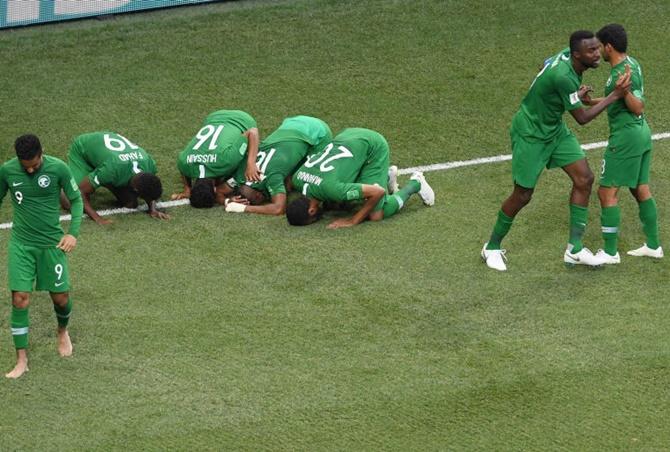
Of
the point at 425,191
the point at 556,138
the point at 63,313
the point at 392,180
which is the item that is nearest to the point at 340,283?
the point at 425,191

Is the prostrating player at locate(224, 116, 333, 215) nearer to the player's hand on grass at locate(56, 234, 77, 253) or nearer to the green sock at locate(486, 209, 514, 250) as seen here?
the green sock at locate(486, 209, 514, 250)

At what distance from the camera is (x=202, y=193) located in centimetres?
1334

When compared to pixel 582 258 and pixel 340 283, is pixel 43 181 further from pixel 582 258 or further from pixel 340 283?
pixel 582 258

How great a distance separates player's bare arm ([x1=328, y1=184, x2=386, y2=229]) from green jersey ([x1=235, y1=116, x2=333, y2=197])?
700 millimetres

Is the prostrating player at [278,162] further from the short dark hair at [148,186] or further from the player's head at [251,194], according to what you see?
the short dark hair at [148,186]

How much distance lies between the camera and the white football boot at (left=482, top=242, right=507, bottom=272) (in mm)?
12148

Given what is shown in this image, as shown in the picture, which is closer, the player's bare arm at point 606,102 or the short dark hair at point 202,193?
the player's bare arm at point 606,102

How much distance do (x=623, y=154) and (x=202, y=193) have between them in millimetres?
3906

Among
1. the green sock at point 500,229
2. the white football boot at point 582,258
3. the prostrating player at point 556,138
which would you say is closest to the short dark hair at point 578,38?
the prostrating player at point 556,138

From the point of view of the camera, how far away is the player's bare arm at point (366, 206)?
1286 cm

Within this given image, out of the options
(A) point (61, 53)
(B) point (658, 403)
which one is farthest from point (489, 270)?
(A) point (61, 53)

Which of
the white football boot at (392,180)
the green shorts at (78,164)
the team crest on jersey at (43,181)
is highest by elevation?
the team crest on jersey at (43,181)

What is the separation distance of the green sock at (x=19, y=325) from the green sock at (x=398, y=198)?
3.81 m

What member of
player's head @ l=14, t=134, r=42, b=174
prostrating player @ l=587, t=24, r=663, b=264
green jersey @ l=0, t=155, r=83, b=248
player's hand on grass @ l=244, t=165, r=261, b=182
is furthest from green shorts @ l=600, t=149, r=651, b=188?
player's head @ l=14, t=134, r=42, b=174
